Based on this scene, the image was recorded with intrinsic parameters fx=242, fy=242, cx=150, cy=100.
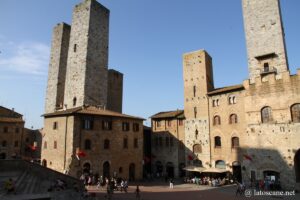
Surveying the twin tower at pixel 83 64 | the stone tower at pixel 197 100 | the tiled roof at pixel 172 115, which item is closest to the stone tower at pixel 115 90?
the twin tower at pixel 83 64

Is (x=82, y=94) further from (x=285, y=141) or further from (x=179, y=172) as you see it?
(x=285, y=141)

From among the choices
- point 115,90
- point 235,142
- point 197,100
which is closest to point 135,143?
point 197,100

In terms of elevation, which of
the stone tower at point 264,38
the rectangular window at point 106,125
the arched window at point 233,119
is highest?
the stone tower at point 264,38

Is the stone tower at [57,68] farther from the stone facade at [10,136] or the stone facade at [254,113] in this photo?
the stone facade at [254,113]

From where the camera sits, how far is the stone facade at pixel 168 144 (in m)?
39.7

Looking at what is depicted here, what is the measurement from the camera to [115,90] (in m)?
49.2

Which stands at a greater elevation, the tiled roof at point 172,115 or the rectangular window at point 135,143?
the tiled roof at point 172,115

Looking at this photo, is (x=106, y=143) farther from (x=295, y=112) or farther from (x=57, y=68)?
(x=295, y=112)

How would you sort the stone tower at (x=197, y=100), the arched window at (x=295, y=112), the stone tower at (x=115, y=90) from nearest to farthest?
the arched window at (x=295, y=112) < the stone tower at (x=197, y=100) < the stone tower at (x=115, y=90)

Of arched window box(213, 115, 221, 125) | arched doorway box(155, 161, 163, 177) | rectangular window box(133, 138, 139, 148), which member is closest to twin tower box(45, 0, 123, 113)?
rectangular window box(133, 138, 139, 148)

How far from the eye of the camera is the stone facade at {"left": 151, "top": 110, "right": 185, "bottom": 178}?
130 ft

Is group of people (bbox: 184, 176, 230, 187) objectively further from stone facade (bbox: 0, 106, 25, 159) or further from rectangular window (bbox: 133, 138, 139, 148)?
stone facade (bbox: 0, 106, 25, 159)

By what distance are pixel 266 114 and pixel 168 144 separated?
17217 mm

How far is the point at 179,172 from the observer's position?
3928 centimetres
